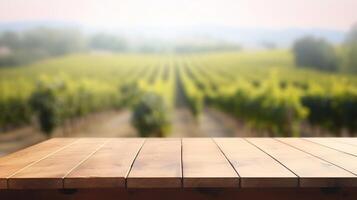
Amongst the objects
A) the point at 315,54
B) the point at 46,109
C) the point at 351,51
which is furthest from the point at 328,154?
the point at 315,54

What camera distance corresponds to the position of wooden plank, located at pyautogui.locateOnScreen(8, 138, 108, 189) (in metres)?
1.33

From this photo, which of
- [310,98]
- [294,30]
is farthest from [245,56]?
[310,98]

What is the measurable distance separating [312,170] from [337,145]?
0.73 m

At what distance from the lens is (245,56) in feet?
203

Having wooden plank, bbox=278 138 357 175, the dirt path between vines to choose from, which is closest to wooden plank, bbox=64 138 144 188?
wooden plank, bbox=278 138 357 175

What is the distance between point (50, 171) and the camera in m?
1.43

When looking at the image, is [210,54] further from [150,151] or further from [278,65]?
[150,151]

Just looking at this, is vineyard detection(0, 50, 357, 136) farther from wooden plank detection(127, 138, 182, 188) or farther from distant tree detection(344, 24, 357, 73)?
wooden plank detection(127, 138, 182, 188)

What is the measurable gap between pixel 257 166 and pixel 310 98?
16.9 meters

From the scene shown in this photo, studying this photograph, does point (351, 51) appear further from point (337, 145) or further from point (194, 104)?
point (337, 145)

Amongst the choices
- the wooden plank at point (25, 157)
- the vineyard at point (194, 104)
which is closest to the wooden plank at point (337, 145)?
the wooden plank at point (25, 157)

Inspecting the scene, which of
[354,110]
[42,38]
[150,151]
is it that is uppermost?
[42,38]

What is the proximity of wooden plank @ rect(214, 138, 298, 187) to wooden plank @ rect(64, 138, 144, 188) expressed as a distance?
37 cm

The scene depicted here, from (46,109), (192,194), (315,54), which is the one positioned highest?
(315,54)
